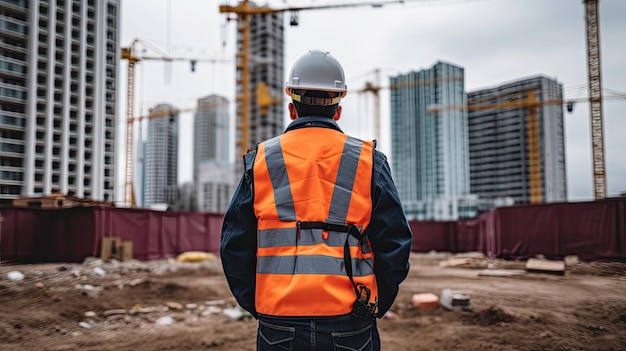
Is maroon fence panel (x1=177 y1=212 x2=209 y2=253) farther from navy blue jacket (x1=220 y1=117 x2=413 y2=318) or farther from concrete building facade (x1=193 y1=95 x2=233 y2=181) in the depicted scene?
concrete building facade (x1=193 y1=95 x2=233 y2=181)

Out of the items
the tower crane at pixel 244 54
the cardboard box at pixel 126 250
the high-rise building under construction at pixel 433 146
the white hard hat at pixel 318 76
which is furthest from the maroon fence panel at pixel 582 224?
the tower crane at pixel 244 54

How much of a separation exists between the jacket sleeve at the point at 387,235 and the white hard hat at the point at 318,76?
386 mm

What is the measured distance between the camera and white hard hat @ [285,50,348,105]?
7.27 feet

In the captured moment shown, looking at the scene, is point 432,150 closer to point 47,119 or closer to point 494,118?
point 494,118

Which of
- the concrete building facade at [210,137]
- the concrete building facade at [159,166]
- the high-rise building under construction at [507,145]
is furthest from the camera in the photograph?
the concrete building facade at [210,137]

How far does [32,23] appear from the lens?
4.81m

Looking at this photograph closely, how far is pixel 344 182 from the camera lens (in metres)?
2.02

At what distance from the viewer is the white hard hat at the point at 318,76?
2215mm

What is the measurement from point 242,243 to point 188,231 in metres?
19.1

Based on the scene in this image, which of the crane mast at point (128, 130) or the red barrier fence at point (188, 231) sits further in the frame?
the crane mast at point (128, 130)

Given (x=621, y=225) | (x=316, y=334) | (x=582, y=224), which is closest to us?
(x=316, y=334)

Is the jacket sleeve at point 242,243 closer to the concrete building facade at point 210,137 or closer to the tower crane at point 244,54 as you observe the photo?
the tower crane at point 244,54

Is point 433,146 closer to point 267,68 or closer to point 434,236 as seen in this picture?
point 434,236

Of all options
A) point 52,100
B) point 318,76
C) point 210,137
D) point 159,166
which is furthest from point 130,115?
point 210,137
